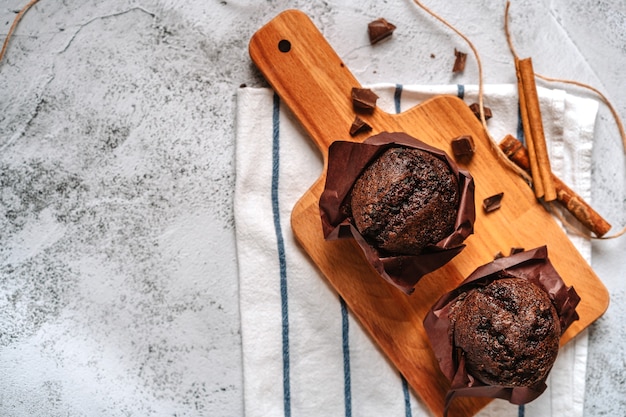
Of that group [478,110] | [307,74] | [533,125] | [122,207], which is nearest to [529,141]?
[533,125]

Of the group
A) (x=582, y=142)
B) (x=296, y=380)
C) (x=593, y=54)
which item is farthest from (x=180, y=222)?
(x=593, y=54)

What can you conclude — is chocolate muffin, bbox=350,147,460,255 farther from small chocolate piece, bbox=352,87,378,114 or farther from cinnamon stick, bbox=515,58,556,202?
cinnamon stick, bbox=515,58,556,202

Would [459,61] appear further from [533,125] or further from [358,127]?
[358,127]

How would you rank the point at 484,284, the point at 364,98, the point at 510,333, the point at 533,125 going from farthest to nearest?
the point at 533,125 → the point at 364,98 → the point at 484,284 → the point at 510,333

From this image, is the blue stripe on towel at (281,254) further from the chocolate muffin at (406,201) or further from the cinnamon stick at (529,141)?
the cinnamon stick at (529,141)

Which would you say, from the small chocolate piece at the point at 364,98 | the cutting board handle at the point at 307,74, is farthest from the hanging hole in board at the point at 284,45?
the small chocolate piece at the point at 364,98
